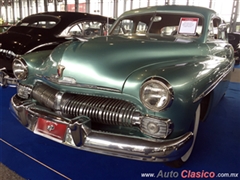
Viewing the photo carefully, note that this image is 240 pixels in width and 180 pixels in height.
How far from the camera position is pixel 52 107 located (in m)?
1.95

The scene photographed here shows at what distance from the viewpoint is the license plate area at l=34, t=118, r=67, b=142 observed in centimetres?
170

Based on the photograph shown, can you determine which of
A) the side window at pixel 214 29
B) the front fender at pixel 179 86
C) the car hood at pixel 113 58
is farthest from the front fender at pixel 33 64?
the side window at pixel 214 29

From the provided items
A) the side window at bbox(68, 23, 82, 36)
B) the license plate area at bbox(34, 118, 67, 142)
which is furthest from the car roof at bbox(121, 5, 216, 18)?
the license plate area at bbox(34, 118, 67, 142)

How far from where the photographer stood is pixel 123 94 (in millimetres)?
1654

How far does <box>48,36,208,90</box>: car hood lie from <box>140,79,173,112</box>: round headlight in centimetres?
22

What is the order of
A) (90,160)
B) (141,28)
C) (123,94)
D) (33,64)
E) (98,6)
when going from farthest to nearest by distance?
(98,6)
(141,28)
(33,64)
(90,160)
(123,94)

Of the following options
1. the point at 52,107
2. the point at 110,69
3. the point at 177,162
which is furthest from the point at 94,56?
the point at 177,162

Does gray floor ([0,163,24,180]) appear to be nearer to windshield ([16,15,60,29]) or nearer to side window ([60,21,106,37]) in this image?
side window ([60,21,106,37])

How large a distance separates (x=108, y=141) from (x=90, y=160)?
61cm

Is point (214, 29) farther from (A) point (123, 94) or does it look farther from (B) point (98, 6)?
(B) point (98, 6)

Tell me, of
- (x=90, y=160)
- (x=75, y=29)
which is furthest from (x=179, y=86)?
(x=75, y=29)

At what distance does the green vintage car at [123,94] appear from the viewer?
1.54 metres

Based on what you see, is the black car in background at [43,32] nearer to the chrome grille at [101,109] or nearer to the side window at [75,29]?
the side window at [75,29]
